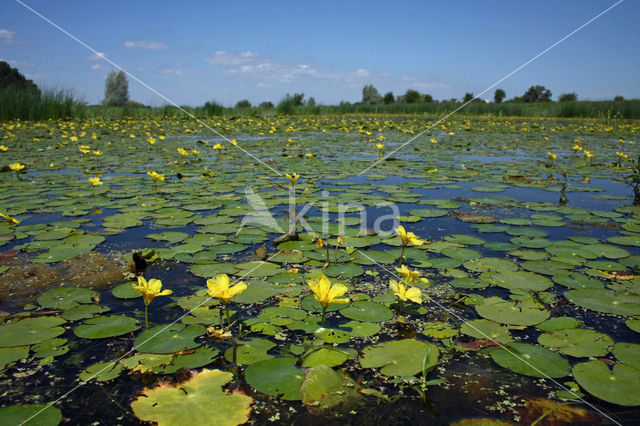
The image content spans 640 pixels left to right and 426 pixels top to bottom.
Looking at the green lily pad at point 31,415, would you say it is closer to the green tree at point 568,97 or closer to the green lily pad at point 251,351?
the green lily pad at point 251,351

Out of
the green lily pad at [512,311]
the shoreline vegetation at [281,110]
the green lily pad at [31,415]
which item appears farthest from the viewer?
the shoreline vegetation at [281,110]

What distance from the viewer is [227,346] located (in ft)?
4.76

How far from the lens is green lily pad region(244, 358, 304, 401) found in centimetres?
120

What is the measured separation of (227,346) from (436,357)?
72cm

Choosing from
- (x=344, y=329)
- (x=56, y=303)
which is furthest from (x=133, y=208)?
(x=344, y=329)

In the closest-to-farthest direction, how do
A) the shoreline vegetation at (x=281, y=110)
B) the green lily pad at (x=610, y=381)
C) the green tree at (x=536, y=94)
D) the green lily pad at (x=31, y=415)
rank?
1. the green lily pad at (x=31, y=415)
2. the green lily pad at (x=610, y=381)
3. the shoreline vegetation at (x=281, y=110)
4. the green tree at (x=536, y=94)

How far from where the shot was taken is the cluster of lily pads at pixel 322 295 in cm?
125

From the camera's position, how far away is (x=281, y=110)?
65.6 ft

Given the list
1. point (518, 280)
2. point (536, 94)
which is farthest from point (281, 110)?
point (536, 94)

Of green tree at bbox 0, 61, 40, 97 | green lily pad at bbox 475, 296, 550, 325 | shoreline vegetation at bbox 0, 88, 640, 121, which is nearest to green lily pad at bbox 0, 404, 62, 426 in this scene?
green lily pad at bbox 475, 296, 550, 325

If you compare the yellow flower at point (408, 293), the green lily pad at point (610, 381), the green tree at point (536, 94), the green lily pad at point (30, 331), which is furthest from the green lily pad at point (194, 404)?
the green tree at point (536, 94)

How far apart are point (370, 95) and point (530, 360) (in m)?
44.2

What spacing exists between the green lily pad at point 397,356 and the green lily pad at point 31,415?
88 centimetres

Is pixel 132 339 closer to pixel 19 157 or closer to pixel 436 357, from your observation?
pixel 436 357
